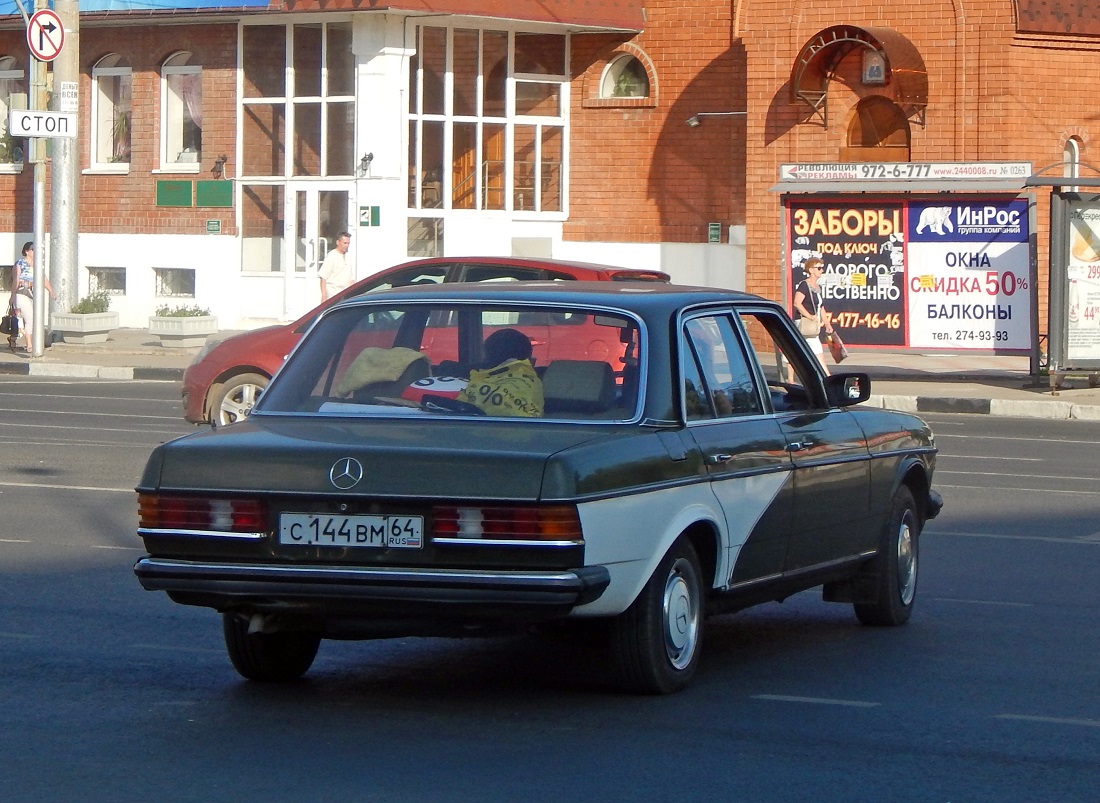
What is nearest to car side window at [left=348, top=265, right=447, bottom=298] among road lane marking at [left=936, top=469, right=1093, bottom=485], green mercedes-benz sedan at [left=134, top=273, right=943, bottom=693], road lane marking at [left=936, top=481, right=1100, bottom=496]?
road lane marking at [left=936, top=469, right=1093, bottom=485]

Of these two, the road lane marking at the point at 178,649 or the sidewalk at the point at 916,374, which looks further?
the sidewalk at the point at 916,374

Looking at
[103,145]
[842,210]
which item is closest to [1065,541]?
[842,210]

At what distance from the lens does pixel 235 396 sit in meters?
15.8

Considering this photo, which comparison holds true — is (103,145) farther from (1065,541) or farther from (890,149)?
(1065,541)

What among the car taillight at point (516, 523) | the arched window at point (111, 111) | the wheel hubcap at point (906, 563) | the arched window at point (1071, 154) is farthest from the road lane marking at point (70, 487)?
the arched window at point (111, 111)

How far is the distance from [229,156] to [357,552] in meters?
27.6

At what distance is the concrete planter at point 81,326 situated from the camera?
2891 centimetres

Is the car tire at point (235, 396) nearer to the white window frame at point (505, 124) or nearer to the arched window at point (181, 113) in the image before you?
the white window frame at point (505, 124)

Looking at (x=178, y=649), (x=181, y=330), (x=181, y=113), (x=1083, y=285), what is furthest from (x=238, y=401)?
(x=181, y=113)

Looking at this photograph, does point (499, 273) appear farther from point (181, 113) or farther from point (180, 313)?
point (181, 113)

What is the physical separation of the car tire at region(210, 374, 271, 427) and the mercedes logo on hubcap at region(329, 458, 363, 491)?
9814 millimetres

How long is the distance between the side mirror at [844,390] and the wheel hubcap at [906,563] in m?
0.70

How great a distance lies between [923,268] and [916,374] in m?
1.65

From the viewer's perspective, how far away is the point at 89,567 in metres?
9.50
